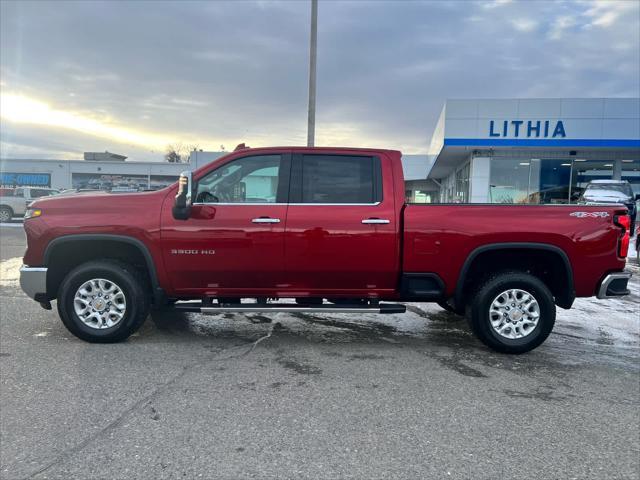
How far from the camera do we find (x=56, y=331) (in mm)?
5676

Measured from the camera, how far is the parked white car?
76.2 feet

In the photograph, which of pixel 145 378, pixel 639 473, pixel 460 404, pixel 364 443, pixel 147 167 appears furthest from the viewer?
pixel 147 167

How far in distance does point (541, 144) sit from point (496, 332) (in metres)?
17.9

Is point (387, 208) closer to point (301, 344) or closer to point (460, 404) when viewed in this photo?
point (301, 344)

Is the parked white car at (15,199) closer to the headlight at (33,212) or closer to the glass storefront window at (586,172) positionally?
the headlight at (33,212)

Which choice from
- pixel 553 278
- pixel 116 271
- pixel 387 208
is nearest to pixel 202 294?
pixel 116 271

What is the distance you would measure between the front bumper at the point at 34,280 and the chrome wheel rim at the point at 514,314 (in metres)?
4.58

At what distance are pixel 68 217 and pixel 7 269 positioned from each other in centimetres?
614

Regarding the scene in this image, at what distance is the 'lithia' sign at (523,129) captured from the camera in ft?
67.1

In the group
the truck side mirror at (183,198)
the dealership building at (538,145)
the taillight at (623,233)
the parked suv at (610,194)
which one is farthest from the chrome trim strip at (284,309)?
the parked suv at (610,194)

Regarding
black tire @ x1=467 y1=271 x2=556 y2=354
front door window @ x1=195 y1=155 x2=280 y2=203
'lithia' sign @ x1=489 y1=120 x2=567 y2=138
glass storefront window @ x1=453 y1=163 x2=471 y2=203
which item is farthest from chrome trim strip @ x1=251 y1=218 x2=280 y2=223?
glass storefront window @ x1=453 y1=163 x2=471 y2=203

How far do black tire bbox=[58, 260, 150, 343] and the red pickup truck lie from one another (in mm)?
12

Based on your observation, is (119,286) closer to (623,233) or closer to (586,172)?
(623,233)

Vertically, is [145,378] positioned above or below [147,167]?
below
